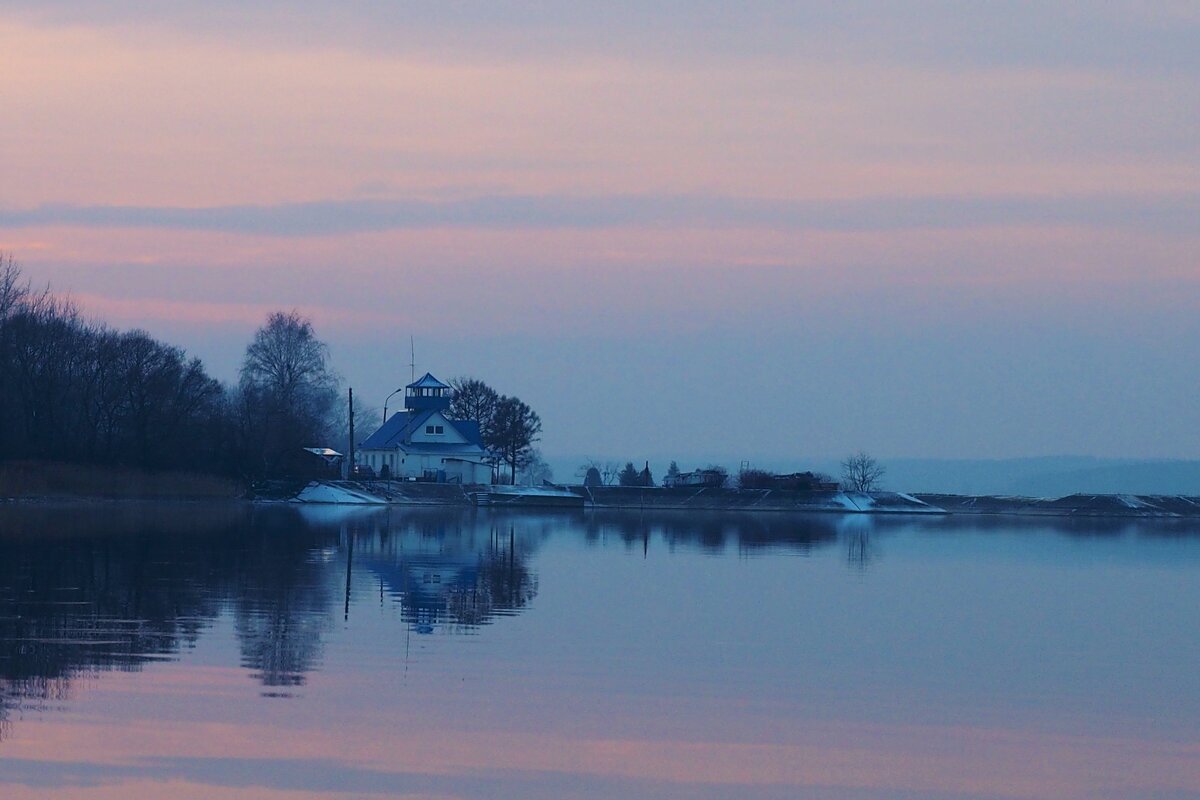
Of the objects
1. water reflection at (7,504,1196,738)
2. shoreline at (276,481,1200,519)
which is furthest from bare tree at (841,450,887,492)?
water reflection at (7,504,1196,738)

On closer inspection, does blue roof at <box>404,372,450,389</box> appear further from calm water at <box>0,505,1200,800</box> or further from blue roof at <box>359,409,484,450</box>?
calm water at <box>0,505,1200,800</box>

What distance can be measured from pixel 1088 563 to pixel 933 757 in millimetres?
30868

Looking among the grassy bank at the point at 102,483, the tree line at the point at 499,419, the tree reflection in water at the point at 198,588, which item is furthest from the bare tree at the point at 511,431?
the tree reflection in water at the point at 198,588

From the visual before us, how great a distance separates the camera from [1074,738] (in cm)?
1365

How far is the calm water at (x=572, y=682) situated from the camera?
11594mm

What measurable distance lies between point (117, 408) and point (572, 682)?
66.7 meters

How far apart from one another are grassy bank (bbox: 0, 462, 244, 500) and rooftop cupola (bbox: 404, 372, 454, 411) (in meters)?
20.0

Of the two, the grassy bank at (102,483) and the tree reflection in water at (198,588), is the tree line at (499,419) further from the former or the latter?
the tree reflection in water at (198,588)

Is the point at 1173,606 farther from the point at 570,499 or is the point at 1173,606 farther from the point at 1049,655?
the point at 570,499

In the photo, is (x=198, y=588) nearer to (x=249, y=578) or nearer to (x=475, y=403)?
(x=249, y=578)

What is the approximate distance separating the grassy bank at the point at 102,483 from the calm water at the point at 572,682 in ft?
114

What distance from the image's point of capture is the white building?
9412 cm

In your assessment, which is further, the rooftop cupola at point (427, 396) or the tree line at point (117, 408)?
the rooftop cupola at point (427, 396)

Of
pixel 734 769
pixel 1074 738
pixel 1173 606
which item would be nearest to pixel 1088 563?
pixel 1173 606
